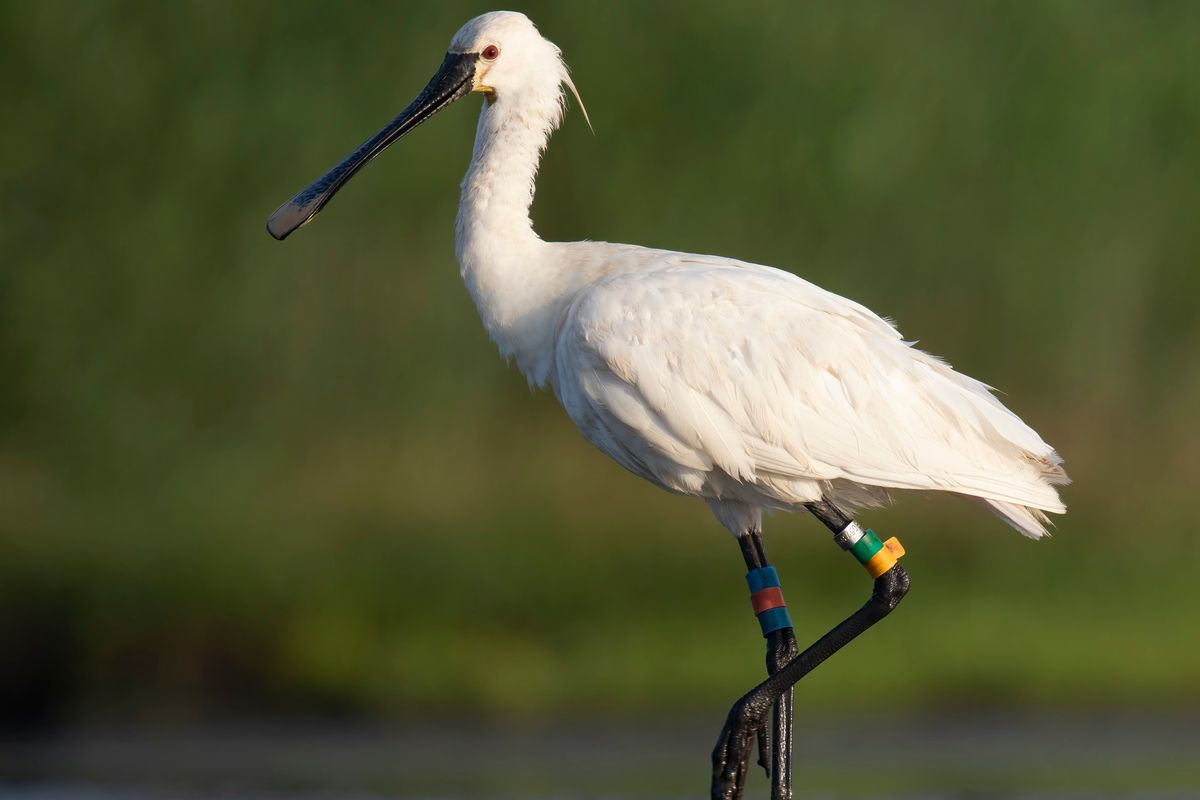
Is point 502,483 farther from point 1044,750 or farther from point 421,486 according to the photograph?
point 1044,750

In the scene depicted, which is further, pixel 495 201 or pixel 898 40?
pixel 898 40

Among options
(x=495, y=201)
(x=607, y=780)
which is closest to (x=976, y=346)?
(x=607, y=780)

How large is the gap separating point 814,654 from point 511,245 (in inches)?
62.6

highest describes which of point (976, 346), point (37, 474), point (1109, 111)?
point (1109, 111)

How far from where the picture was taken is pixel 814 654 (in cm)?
676

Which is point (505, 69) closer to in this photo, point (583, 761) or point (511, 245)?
point (511, 245)

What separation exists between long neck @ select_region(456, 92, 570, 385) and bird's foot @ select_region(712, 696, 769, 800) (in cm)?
121

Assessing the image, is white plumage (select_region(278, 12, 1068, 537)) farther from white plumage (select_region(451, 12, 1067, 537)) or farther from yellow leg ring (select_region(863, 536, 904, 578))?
yellow leg ring (select_region(863, 536, 904, 578))

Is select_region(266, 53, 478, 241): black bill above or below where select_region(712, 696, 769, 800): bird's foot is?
above

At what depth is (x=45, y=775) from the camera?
9.23 metres

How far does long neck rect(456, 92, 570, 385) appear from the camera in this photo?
681 centimetres

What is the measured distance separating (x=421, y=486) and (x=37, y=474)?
1.86 metres

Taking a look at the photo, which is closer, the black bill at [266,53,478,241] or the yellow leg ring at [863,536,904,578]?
the yellow leg ring at [863,536,904,578]

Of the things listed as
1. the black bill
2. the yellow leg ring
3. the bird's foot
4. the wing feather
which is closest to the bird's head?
the black bill
